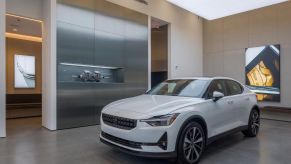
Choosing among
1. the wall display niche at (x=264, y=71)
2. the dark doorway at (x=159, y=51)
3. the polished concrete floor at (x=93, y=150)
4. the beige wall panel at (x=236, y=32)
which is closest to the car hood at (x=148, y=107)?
the polished concrete floor at (x=93, y=150)

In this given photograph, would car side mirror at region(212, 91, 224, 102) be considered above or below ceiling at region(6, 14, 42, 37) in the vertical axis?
below

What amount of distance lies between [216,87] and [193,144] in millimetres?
1274

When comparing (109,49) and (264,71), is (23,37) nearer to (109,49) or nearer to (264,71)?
(109,49)

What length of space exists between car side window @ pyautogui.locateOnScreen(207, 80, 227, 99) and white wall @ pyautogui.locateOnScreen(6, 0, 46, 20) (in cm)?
461

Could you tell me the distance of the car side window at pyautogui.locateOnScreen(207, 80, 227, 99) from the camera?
363 centimetres

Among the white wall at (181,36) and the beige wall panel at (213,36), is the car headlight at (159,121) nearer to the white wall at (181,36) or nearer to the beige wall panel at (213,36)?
the white wall at (181,36)

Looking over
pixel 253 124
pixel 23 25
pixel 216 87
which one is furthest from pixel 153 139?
pixel 23 25

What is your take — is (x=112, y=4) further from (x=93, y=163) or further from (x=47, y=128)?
(x=93, y=163)

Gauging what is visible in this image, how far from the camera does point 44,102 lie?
18.2ft

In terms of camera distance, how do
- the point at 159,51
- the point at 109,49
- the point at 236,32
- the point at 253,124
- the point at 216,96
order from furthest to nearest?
the point at 159,51 < the point at 236,32 < the point at 109,49 < the point at 253,124 < the point at 216,96

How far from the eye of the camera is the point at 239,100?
4.25 m

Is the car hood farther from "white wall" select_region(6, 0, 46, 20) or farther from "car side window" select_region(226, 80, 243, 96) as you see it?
"white wall" select_region(6, 0, 46, 20)

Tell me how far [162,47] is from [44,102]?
5.15m

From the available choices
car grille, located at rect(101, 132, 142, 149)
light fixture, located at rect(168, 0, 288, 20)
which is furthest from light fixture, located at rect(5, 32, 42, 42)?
car grille, located at rect(101, 132, 142, 149)
